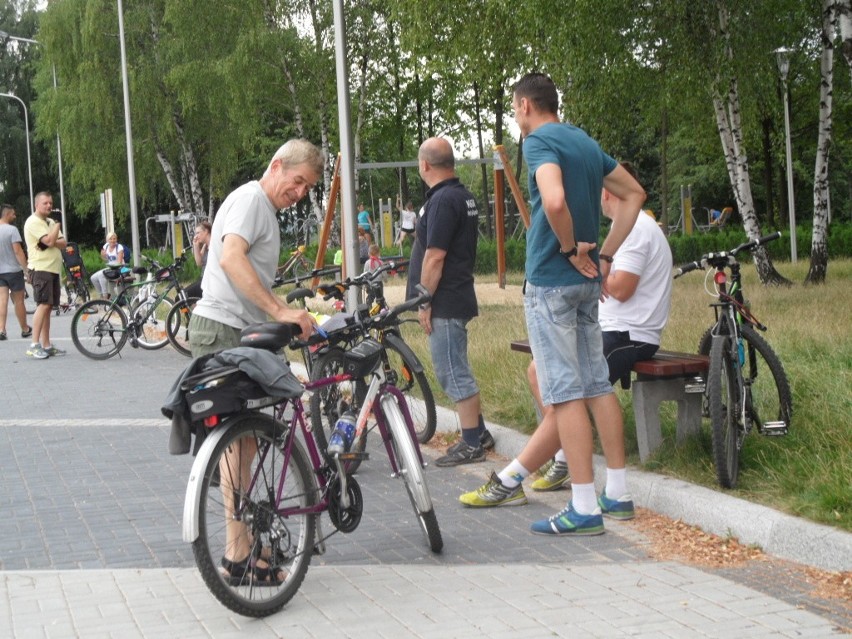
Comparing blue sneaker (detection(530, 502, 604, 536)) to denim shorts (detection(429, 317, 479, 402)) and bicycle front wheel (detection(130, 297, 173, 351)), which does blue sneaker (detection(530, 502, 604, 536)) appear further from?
bicycle front wheel (detection(130, 297, 173, 351))

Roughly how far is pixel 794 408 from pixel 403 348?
2295 mm

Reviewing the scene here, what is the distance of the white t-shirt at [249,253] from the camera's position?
5.36 meters

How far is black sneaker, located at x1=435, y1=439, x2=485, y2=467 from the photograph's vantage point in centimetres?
810

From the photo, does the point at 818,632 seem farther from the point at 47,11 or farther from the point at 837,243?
the point at 47,11

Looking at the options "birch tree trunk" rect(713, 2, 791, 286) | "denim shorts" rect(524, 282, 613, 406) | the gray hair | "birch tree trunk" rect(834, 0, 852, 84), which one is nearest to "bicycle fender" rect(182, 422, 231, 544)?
the gray hair

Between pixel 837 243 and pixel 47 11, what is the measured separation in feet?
94.2

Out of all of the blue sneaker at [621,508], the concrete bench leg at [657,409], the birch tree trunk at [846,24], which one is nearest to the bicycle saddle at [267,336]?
the blue sneaker at [621,508]

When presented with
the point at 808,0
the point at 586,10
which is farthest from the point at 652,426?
the point at 808,0

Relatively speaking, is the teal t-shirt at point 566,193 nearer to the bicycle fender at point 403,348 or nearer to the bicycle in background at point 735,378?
the bicycle in background at point 735,378

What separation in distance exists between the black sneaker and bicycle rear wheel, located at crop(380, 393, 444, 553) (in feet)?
7.33

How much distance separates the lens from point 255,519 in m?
4.98

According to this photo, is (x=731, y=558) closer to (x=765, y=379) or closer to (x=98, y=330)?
(x=765, y=379)

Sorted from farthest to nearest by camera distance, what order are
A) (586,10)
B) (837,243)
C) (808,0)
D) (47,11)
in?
(47,11) < (837,243) < (808,0) < (586,10)

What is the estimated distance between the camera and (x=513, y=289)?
25469 mm
